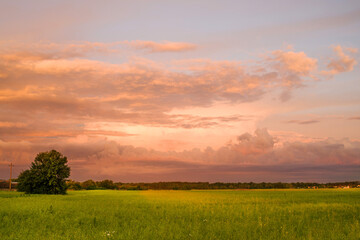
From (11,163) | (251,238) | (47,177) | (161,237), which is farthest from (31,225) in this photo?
(11,163)

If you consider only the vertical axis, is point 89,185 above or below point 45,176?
below

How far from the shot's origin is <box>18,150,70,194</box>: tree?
6444cm

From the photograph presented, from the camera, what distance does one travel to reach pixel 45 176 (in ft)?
210

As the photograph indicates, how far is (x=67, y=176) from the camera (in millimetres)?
66312

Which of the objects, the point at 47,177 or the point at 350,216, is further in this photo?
the point at 47,177

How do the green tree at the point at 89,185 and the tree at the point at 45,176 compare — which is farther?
the green tree at the point at 89,185

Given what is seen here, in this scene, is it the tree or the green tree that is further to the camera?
the green tree

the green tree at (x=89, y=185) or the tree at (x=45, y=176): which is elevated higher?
the tree at (x=45, y=176)

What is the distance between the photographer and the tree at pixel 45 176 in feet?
Result: 211

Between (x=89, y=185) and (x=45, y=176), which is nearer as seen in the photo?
(x=45, y=176)

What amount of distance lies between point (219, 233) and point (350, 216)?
1217 centimetres

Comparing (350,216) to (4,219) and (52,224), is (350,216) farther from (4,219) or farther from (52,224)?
(4,219)

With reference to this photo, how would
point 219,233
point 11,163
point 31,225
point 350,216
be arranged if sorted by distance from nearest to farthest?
point 219,233
point 31,225
point 350,216
point 11,163

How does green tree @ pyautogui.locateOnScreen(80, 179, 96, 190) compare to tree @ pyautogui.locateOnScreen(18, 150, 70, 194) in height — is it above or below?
below
